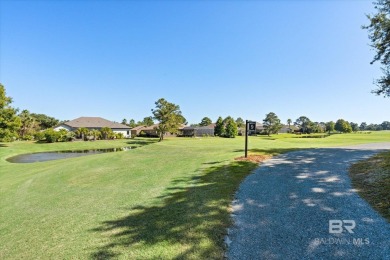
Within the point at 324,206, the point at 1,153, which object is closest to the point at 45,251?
the point at 324,206

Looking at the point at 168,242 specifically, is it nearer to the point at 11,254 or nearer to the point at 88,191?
the point at 11,254

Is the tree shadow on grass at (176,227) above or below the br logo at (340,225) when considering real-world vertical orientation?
below

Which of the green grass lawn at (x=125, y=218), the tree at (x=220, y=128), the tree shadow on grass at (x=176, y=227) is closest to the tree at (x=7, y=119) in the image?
the green grass lawn at (x=125, y=218)

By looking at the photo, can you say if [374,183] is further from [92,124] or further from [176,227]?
[92,124]

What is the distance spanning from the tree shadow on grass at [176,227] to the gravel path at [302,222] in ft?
1.27

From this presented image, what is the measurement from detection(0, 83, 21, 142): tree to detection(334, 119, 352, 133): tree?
10977cm

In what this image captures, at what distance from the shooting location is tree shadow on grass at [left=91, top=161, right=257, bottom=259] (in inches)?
172

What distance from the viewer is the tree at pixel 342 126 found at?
3730 inches

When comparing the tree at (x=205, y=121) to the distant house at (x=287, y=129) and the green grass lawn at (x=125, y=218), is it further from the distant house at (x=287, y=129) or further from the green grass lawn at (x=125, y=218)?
the green grass lawn at (x=125, y=218)

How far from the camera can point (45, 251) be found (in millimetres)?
5051

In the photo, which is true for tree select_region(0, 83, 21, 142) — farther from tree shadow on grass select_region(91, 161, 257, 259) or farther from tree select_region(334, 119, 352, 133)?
tree select_region(334, 119, 352, 133)

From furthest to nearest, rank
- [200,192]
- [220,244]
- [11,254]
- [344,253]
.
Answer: [200,192] → [11,254] → [220,244] → [344,253]

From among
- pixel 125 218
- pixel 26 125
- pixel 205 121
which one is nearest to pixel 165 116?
pixel 26 125

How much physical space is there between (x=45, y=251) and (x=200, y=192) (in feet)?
14.9
